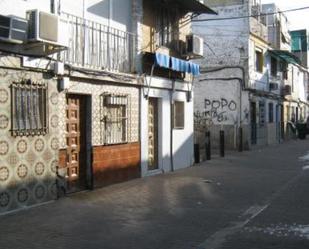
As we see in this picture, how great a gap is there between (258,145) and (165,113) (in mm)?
14343

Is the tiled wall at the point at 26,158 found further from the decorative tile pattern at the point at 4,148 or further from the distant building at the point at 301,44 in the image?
the distant building at the point at 301,44

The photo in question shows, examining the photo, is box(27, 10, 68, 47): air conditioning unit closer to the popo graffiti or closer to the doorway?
the doorway

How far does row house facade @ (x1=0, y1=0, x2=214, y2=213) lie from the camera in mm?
9898

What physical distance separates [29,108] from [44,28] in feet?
4.92

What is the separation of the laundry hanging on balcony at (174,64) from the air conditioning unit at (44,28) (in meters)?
A: 5.16

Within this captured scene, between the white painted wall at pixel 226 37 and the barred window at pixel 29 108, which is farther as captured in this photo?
the white painted wall at pixel 226 37

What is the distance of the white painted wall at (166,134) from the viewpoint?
15.3 meters

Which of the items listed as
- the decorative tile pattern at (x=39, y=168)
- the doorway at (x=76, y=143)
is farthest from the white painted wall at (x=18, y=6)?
the decorative tile pattern at (x=39, y=168)

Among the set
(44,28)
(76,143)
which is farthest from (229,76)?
(44,28)

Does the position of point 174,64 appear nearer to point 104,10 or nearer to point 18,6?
point 104,10

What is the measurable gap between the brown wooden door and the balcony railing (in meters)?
0.89

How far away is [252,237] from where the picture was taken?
8102 mm

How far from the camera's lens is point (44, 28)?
9961 mm

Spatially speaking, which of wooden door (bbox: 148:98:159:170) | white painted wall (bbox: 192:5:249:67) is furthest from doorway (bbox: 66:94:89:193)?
white painted wall (bbox: 192:5:249:67)
